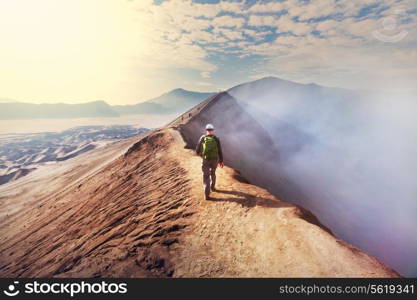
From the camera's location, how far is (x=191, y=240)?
5.74 m

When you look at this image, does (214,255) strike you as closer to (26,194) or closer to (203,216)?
(203,216)

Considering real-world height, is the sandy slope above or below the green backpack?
below

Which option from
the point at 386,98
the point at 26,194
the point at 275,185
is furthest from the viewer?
the point at 386,98

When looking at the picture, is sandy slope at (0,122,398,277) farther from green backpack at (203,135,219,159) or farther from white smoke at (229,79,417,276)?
white smoke at (229,79,417,276)

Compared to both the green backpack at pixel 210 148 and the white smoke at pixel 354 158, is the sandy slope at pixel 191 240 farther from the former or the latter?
the white smoke at pixel 354 158

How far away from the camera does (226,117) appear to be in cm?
4306

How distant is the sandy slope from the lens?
469 centimetres

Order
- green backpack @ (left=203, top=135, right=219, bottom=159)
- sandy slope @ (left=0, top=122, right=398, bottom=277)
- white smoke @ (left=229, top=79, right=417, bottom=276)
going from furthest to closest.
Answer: white smoke @ (left=229, top=79, right=417, bottom=276) → green backpack @ (left=203, top=135, right=219, bottom=159) → sandy slope @ (left=0, top=122, right=398, bottom=277)

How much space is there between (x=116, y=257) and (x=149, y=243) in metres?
0.86

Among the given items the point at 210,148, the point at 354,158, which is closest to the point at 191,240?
the point at 210,148

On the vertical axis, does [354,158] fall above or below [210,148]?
below

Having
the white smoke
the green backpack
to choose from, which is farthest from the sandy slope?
the white smoke

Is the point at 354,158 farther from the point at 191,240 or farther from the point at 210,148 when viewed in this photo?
the point at 191,240

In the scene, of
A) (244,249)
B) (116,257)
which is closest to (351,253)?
(244,249)
